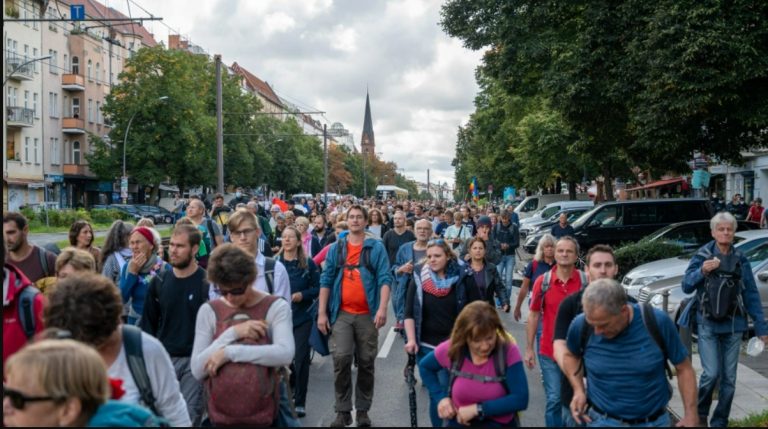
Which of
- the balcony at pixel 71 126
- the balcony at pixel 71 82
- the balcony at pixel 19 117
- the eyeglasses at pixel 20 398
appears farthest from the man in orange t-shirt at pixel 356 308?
the balcony at pixel 71 82

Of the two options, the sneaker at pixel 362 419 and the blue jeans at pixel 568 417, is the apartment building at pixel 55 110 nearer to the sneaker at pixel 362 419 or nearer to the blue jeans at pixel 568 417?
the sneaker at pixel 362 419

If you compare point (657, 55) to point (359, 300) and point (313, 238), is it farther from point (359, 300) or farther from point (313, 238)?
point (359, 300)

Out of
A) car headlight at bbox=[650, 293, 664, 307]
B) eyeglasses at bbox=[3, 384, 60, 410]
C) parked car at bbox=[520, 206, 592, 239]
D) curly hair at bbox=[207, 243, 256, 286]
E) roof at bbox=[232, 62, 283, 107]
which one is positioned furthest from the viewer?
roof at bbox=[232, 62, 283, 107]

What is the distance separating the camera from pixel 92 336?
341 centimetres

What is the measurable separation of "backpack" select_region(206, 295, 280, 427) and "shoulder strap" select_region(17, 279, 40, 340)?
1.01 meters

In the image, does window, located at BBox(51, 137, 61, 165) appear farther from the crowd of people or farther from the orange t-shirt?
the orange t-shirt

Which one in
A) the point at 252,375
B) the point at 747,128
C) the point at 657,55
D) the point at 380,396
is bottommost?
the point at 380,396

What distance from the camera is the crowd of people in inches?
133

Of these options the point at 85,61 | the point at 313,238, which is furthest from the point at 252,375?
the point at 85,61

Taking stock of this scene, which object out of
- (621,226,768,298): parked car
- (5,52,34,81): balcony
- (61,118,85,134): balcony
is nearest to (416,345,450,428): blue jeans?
(621,226,768,298): parked car

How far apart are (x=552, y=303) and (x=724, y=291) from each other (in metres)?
1.43

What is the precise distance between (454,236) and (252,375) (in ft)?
35.3

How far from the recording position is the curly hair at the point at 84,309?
11.1 ft

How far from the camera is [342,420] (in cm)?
711
